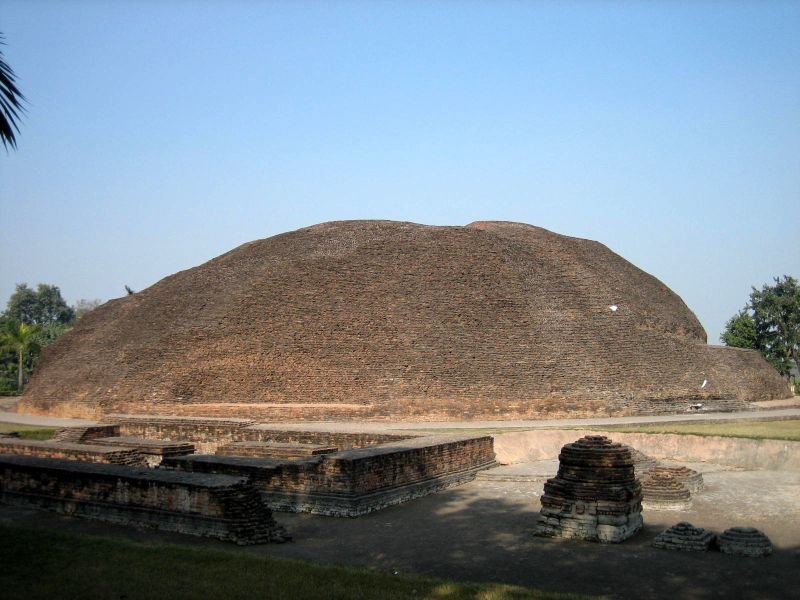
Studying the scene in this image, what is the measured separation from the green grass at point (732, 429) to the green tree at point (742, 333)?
2632cm

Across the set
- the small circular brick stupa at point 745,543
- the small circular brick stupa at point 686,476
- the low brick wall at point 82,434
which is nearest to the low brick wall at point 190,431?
the low brick wall at point 82,434

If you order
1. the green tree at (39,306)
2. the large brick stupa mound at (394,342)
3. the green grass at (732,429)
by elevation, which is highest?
the green tree at (39,306)

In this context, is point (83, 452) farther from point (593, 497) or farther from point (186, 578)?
point (593, 497)

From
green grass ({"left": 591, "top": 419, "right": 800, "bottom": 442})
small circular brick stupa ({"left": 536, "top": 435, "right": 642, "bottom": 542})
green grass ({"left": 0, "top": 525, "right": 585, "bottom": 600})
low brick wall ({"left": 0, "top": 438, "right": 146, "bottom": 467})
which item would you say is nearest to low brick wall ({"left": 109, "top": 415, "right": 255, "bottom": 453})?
low brick wall ({"left": 0, "top": 438, "right": 146, "bottom": 467})

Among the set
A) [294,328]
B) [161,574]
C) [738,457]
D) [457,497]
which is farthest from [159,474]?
[294,328]

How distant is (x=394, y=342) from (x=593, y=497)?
18.0 m

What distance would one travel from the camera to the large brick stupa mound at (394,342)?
2589 centimetres

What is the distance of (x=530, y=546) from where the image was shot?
29.9ft

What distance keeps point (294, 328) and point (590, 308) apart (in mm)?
11014

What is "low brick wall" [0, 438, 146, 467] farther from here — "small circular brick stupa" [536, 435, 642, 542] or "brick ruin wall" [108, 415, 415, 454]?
"small circular brick stupa" [536, 435, 642, 542]

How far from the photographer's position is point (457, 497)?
41.6 ft

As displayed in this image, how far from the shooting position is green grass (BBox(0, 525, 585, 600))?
620 centimetres

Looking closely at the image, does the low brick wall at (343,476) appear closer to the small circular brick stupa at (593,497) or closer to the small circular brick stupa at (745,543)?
the small circular brick stupa at (593,497)

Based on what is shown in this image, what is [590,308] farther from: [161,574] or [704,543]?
[161,574]
